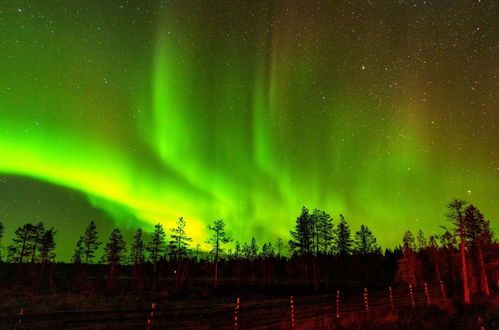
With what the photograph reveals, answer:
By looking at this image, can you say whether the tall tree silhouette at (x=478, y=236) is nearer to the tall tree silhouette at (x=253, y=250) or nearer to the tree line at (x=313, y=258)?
the tree line at (x=313, y=258)

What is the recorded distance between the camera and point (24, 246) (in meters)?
73.4

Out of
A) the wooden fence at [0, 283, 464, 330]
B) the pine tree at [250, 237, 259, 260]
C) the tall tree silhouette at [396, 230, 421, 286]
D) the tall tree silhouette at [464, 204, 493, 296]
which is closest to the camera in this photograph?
the wooden fence at [0, 283, 464, 330]

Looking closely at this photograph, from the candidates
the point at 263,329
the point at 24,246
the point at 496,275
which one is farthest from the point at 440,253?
the point at 24,246

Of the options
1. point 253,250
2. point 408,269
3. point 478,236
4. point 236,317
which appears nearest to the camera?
point 236,317

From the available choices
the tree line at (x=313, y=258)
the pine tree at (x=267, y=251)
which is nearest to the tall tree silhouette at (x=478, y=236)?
the tree line at (x=313, y=258)

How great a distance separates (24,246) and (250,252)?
192 ft

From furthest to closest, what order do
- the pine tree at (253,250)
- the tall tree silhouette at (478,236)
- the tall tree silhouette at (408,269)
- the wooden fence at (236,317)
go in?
the pine tree at (253,250)
the tall tree silhouette at (408,269)
the tall tree silhouette at (478,236)
the wooden fence at (236,317)

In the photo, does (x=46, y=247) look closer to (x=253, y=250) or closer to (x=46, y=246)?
(x=46, y=246)

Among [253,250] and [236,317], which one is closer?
[236,317]

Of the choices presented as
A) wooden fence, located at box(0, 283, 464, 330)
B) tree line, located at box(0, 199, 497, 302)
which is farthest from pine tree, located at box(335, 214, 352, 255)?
wooden fence, located at box(0, 283, 464, 330)

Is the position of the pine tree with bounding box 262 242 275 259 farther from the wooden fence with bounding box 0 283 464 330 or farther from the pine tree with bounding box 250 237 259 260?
the wooden fence with bounding box 0 283 464 330

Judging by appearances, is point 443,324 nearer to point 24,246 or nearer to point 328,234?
point 328,234

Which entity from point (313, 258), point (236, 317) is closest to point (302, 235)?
point (313, 258)

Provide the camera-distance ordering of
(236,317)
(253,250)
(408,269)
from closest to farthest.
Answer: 1. (236,317)
2. (408,269)
3. (253,250)
